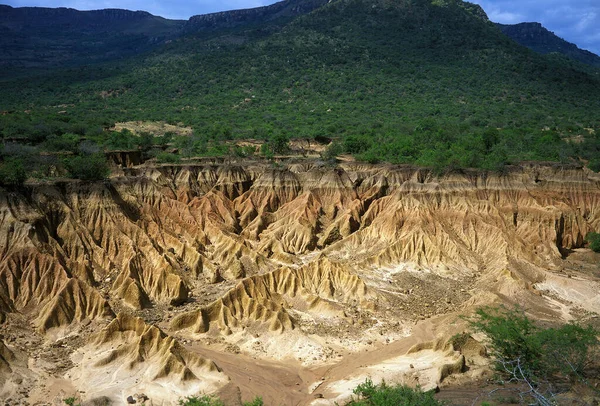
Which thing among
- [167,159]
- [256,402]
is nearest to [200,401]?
[256,402]

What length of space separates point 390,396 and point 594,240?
1290 inches

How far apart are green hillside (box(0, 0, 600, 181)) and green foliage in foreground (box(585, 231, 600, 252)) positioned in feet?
82.6

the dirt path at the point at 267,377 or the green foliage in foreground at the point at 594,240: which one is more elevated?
the green foliage in foreground at the point at 594,240

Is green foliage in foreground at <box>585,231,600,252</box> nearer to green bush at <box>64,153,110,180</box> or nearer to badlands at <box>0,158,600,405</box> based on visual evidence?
badlands at <box>0,158,600,405</box>

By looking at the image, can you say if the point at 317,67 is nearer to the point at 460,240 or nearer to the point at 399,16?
the point at 399,16

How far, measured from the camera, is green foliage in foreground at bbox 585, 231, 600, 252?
44781 mm

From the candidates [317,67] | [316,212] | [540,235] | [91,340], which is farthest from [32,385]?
[317,67]

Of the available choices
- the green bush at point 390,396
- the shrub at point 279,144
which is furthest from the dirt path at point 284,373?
the shrub at point 279,144

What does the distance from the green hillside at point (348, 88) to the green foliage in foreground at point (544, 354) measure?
46.7 meters

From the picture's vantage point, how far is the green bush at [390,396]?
2052 centimetres

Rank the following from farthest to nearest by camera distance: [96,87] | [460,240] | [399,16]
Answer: [399,16] < [96,87] < [460,240]

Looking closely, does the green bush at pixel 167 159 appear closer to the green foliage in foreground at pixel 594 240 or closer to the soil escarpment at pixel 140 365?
the soil escarpment at pixel 140 365

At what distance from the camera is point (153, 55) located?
518 ft

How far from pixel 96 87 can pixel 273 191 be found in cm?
9416
